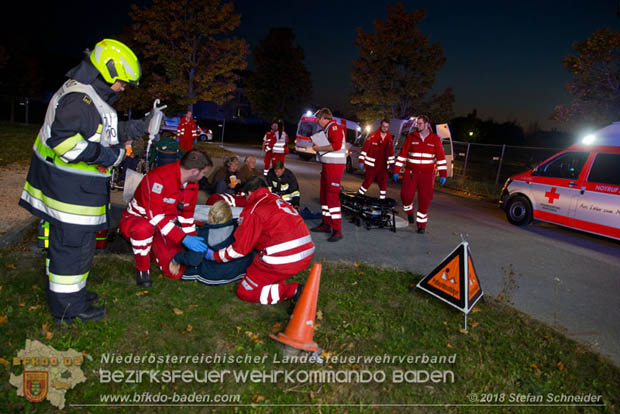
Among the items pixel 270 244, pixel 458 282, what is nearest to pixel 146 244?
pixel 270 244

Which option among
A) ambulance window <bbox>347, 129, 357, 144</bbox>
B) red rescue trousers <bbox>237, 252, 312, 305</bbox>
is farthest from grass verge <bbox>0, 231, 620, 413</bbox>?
ambulance window <bbox>347, 129, 357, 144</bbox>

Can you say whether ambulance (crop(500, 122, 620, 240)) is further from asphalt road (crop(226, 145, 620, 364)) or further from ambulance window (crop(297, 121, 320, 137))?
ambulance window (crop(297, 121, 320, 137))

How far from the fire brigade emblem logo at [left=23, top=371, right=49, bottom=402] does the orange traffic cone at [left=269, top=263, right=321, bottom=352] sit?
1574mm

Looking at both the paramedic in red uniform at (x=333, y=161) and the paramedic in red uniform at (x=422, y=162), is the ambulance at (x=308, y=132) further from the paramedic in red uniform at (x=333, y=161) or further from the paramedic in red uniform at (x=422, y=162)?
the paramedic in red uniform at (x=333, y=161)

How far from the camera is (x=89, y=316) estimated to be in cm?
333

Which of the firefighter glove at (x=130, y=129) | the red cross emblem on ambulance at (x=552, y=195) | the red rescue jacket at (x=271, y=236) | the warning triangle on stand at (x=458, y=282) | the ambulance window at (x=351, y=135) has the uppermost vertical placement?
the ambulance window at (x=351, y=135)

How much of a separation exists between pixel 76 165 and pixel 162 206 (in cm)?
111

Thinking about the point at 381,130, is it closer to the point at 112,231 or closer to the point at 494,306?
the point at 494,306

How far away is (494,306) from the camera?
4531mm

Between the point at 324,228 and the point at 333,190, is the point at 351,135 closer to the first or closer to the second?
the point at 324,228

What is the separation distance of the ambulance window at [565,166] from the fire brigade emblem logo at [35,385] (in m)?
9.33

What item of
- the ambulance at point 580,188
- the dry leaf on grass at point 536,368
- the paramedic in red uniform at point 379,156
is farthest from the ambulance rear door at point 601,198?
the dry leaf on grass at point 536,368

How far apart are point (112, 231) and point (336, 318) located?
3.90 m

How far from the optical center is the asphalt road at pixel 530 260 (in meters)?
4.54
